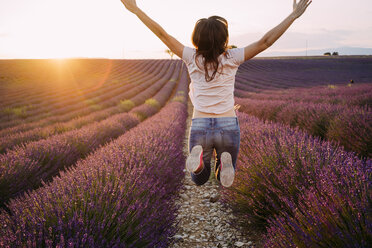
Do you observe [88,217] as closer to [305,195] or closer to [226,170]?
[226,170]

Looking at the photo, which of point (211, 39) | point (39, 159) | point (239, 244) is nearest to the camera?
point (211, 39)

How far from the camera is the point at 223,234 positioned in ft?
7.30

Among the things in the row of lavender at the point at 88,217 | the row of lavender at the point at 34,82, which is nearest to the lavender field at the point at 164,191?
the row of lavender at the point at 88,217

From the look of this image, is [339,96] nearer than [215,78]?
No

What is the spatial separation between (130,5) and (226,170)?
150 cm

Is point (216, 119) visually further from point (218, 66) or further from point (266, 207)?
point (266, 207)

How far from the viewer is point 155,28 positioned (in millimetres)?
1676

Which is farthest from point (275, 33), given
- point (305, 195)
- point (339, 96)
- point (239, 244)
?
point (339, 96)

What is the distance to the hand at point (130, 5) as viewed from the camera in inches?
67.8

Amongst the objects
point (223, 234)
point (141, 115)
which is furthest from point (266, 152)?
point (141, 115)

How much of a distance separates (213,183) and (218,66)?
2.44 m

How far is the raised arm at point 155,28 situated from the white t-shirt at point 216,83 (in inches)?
3.2

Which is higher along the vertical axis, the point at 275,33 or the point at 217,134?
the point at 275,33

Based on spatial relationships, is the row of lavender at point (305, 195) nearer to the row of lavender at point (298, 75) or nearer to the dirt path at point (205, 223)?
the dirt path at point (205, 223)
